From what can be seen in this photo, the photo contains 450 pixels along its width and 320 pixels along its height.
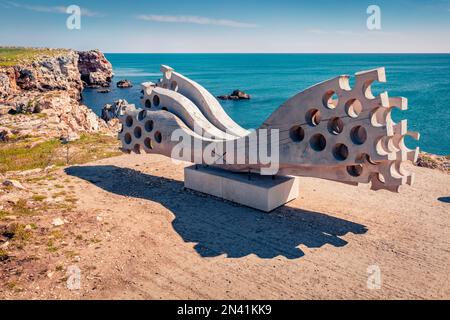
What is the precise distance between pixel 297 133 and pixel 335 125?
164 centimetres

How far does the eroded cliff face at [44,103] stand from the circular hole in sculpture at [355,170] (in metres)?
24.1

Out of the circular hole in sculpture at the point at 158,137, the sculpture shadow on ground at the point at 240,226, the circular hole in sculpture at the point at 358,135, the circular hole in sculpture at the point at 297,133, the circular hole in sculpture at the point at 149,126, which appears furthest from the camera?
the circular hole in sculpture at the point at 149,126

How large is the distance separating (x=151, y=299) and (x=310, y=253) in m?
5.74

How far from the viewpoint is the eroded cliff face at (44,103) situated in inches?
1384

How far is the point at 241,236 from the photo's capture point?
15.1 metres

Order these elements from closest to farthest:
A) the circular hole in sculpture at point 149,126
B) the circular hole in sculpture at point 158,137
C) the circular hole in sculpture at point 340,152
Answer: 1. the circular hole in sculpture at point 340,152
2. the circular hole in sculpture at point 158,137
3. the circular hole in sculpture at point 149,126

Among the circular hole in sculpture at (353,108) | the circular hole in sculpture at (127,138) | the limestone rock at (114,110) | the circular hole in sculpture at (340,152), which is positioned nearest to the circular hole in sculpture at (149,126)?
the circular hole in sculpture at (127,138)

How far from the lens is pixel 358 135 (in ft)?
48.6

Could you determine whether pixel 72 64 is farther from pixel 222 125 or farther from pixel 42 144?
pixel 222 125

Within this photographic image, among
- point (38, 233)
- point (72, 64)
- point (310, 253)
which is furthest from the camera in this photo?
point (72, 64)

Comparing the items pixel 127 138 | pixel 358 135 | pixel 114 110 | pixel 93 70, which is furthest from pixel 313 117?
pixel 93 70

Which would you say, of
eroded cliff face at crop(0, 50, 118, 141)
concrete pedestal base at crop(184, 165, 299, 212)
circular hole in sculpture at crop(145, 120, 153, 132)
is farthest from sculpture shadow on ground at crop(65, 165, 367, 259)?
eroded cliff face at crop(0, 50, 118, 141)

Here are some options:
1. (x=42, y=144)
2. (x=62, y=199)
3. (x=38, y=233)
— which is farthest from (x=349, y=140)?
(x=42, y=144)

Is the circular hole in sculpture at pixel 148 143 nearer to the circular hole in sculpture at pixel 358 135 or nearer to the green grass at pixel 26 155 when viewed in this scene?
the green grass at pixel 26 155
